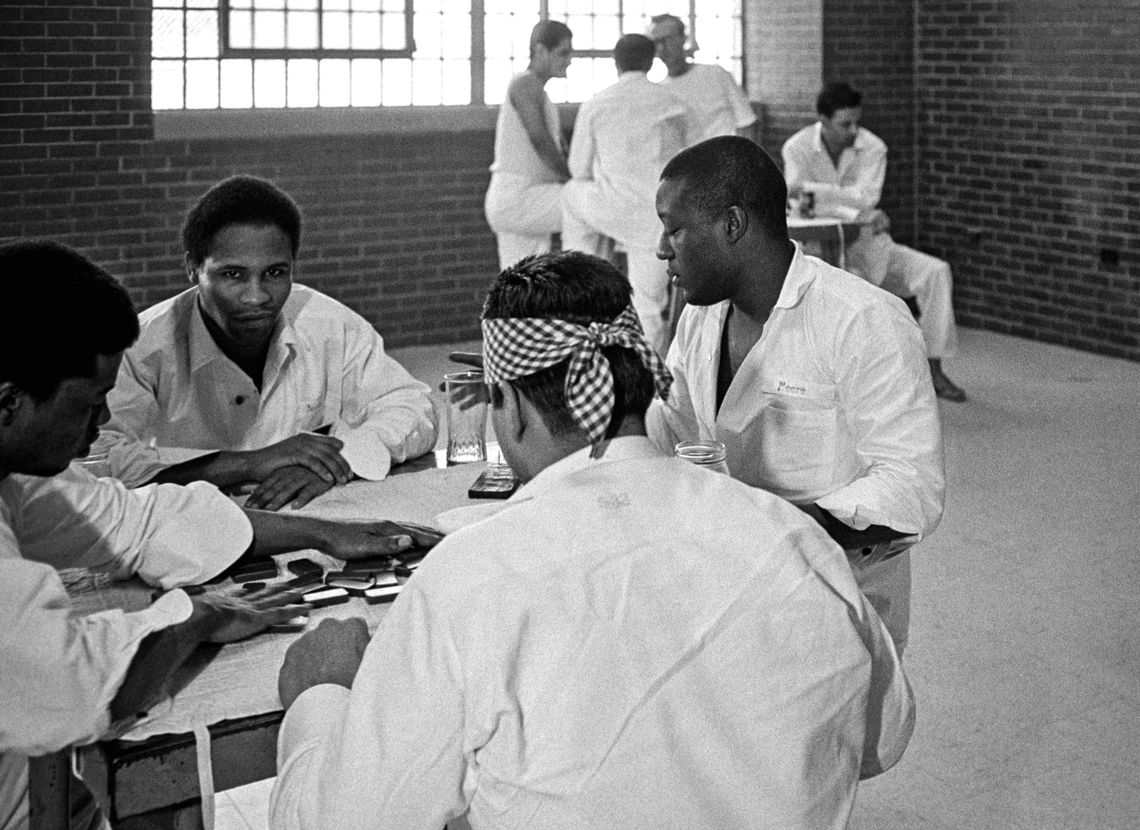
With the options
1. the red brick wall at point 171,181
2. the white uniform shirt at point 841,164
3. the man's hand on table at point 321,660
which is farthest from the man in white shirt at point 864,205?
the man's hand on table at point 321,660

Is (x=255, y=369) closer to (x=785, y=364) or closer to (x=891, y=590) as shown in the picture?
(x=785, y=364)

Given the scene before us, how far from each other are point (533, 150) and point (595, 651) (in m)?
6.64

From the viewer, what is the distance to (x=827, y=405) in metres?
2.91

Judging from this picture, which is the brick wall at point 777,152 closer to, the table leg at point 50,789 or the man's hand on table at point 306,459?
the man's hand on table at point 306,459

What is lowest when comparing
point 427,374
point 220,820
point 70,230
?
point 220,820

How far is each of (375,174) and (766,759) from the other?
719cm

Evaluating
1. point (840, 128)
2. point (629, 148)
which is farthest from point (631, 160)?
point (840, 128)

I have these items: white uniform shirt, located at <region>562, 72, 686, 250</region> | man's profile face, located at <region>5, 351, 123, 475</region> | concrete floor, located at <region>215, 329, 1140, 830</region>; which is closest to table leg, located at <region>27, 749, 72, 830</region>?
man's profile face, located at <region>5, 351, 123, 475</region>

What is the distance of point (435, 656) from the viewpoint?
1578 mm

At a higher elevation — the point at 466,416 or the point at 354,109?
the point at 354,109

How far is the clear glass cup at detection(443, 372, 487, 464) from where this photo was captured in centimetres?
306

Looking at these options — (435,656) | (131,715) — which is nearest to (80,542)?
(131,715)

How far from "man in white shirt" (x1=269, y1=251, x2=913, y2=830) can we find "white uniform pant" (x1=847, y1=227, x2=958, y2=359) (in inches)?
238

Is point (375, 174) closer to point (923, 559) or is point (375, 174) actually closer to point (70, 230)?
point (70, 230)
